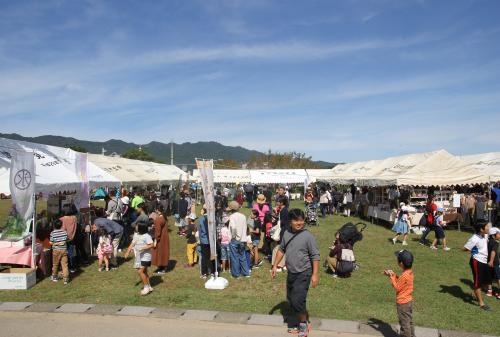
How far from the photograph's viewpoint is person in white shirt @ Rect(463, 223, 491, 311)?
22.0ft

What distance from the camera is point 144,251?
24.9ft

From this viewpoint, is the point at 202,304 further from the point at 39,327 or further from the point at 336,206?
the point at 336,206

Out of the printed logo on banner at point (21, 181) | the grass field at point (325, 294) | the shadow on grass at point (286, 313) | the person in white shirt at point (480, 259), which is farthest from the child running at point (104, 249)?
the person in white shirt at point (480, 259)

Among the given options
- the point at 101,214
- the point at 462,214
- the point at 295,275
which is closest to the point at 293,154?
the point at 462,214

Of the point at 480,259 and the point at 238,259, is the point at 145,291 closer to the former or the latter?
the point at 238,259

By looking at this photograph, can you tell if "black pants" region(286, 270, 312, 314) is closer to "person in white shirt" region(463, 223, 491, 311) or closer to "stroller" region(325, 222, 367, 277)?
"person in white shirt" region(463, 223, 491, 311)

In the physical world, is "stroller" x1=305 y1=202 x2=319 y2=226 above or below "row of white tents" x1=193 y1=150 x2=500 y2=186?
below

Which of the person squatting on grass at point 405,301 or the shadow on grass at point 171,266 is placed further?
the shadow on grass at point 171,266

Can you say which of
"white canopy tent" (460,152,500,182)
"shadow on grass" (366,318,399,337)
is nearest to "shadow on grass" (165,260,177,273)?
"shadow on grass" (366,318,399,337)

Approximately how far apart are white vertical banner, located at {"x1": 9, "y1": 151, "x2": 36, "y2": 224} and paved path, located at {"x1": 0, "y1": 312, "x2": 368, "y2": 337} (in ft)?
8.50

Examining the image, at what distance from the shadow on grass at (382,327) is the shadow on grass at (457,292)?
211 cm

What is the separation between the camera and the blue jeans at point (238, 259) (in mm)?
8742

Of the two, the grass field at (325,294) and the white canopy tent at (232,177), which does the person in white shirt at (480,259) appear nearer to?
the grass field at (325,294)

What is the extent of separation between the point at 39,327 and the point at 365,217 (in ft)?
56.5
